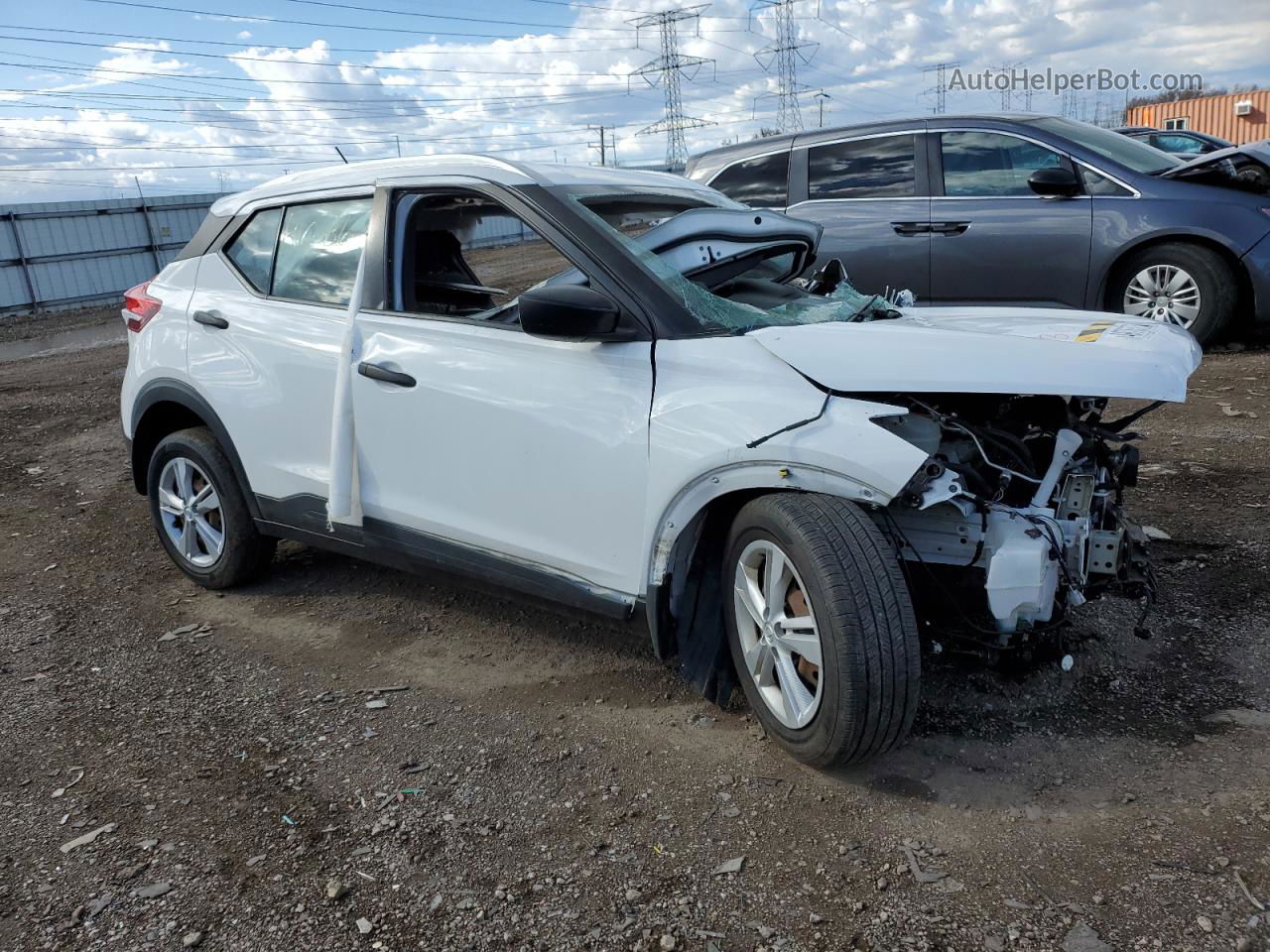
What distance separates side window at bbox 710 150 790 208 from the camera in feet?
26.4

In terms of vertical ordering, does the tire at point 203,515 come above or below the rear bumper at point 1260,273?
below

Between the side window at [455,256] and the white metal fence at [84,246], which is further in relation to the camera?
the white metal fence at [84,246]

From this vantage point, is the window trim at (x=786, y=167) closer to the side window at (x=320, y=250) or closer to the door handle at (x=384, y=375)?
the side window at (x=320, y=250)

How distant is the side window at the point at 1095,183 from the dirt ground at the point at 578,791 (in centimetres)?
368

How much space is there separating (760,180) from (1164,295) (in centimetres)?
313

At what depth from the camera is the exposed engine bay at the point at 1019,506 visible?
2.78 metres

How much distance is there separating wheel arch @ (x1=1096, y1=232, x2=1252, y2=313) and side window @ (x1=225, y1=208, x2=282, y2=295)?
584cm

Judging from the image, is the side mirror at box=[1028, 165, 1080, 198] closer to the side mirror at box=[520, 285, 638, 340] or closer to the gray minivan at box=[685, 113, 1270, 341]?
the gray minivan at box=[685, 113, 1270, 341]

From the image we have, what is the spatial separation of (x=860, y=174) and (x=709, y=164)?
49.3 inches

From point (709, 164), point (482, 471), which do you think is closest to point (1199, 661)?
point (482, 471)

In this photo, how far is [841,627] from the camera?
2.67 metres

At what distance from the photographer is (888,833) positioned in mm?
2707

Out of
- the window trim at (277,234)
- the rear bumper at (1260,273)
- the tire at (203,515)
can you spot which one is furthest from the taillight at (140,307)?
the rear bumper at (1260,273)

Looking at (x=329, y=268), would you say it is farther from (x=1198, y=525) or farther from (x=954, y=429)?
(x=1198, y=525)
